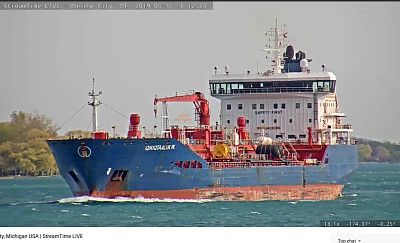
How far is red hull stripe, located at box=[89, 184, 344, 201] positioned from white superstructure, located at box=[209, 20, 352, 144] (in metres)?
2.68

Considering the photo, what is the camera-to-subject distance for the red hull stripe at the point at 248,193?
3703cm

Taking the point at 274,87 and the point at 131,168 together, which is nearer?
the point at 131,168

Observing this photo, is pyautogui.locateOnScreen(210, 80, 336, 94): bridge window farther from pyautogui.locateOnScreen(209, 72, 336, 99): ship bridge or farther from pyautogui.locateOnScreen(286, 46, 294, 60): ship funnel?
pyautogui.locateOnScreen(286, 46, 294, 60): ship funnel

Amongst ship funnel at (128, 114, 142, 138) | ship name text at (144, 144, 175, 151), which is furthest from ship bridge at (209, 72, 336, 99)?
ship name text at (144, 144, 175, 151)

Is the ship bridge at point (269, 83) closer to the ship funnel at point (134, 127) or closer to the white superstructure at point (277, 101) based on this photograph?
the white superstructure at point (277, 101)

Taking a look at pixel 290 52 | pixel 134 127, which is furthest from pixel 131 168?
pixel 290 52

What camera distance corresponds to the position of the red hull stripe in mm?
37031

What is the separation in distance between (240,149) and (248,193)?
8.57 ft

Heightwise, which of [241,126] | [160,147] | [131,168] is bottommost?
[131,168]

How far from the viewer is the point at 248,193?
4003 centimetres

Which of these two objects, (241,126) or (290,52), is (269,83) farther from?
(290,52)

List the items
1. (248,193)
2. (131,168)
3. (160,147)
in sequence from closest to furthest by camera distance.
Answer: (131,168), (160,147), (248,193)

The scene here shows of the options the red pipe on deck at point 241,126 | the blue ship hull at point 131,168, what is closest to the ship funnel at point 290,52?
the red pipe on deck at point 241,126
